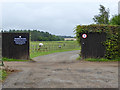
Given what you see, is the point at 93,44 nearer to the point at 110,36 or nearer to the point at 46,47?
the point at 110,36

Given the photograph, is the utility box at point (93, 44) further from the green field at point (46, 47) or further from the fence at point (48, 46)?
the fence at point (48, 46)

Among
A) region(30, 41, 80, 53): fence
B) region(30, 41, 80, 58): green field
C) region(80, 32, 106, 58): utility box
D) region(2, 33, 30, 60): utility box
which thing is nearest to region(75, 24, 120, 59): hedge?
region(80, 32, 106, 58): utility box

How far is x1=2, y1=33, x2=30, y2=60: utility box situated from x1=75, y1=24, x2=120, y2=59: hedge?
4623mm

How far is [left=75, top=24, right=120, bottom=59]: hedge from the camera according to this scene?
1485 centimetres

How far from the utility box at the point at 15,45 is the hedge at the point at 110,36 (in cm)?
462

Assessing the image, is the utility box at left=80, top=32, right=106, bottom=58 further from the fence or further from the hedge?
the fence

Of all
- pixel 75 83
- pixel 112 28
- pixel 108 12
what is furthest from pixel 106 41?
pixel 108 12

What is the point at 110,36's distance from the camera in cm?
1491

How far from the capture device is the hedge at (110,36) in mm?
14852

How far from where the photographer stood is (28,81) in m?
7.28

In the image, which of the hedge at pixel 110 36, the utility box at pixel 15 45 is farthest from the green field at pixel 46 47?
the hedge at pixel 110 36

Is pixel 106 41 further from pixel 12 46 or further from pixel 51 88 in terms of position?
pixel 51 88

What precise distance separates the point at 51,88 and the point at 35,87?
0.56 m

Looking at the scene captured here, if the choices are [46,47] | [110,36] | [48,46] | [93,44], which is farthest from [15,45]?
[48,46]
